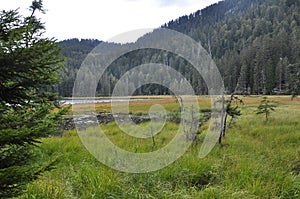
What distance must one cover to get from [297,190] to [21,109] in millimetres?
4596

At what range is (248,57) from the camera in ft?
215

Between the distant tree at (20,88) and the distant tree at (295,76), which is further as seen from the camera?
the distant tree at (295,76)

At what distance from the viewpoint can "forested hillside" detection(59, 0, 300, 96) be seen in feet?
52.6

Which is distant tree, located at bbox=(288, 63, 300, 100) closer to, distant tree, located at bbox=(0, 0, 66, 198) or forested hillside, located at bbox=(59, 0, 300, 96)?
forested hillside, located at bbox=(59, 0, 300, 96)

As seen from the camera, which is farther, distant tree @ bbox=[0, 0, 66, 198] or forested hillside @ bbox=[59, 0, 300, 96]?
forested hillside @ bbox=[59, 0, 300, 96]

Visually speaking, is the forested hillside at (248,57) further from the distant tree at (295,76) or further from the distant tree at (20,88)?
the distant tree at (20,88)

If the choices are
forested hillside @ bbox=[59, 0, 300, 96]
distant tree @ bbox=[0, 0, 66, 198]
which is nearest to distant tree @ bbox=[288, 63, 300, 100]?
forested hillside @ bbox=[59, 0, 300, 96]

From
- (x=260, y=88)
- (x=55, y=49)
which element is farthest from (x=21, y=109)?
(x=260, y=88)

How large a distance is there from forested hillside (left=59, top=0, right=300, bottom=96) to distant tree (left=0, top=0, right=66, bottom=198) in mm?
6364

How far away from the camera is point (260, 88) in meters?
Answer: 55.5

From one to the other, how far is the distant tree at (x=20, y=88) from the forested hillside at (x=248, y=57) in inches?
251

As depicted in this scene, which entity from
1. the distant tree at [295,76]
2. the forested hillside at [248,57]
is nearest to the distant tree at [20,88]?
the forested hillside at [248,57]

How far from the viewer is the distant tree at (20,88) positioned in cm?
211

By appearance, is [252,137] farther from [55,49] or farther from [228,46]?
[228,46]
